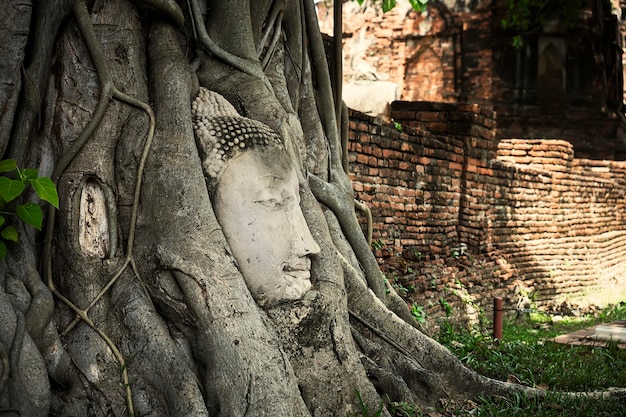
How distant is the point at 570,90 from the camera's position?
56.1ft

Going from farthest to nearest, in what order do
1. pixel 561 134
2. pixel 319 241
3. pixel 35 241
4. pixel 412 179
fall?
1. pixel 561 134
2. pixel 412 179
3. pixel 319 241
4. pixel 35 241

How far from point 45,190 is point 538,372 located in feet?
10.8

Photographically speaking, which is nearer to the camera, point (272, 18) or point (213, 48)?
point (213, 48)

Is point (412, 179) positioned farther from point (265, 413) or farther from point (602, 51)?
point (602, 51)

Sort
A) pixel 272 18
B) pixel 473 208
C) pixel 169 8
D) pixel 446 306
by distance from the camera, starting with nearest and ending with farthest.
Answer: pixel 169 8
pixel 272 18
pixel 446 306
pixel 473 208

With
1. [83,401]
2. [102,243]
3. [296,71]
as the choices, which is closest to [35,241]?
[102,243]

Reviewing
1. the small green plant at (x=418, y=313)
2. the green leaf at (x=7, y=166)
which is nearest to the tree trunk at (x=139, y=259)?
the green leaf at (x=7, y=166)

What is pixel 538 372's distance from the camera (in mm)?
4789

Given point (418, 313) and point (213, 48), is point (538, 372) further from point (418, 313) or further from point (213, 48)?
point (213, 48)

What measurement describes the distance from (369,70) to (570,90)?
4520 mm

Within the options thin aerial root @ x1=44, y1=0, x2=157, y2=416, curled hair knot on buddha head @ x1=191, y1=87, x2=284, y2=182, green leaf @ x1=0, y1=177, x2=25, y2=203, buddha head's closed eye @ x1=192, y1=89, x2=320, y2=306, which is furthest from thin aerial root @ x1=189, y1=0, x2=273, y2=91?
green leaf @ x1=0, y1=177, x2=25, y2=203

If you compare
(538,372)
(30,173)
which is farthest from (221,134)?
(538,372)

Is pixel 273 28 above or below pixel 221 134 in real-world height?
above

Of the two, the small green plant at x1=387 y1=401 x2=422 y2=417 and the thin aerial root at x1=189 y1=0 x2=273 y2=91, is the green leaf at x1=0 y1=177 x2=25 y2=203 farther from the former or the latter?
the small green plant at x1=387 y1=401 x2=422 y2=417
